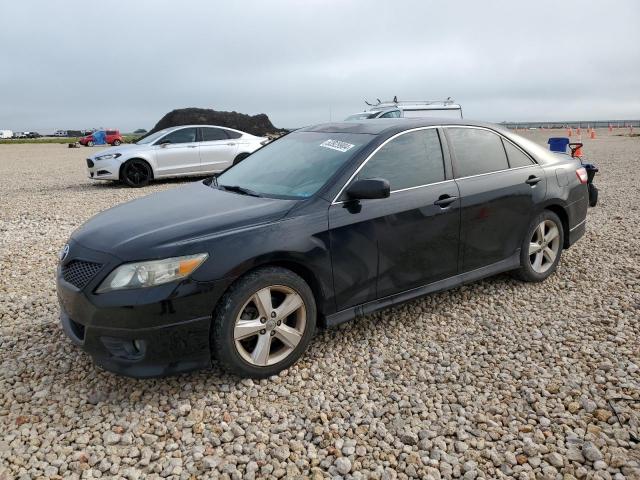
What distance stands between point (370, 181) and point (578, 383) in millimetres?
1779

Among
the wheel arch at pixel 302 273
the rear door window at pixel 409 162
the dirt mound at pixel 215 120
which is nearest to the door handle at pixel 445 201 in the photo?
the rear door window at pixel 409 162

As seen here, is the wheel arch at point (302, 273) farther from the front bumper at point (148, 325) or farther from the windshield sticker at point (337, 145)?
the windshield sticker at point (337, 145)

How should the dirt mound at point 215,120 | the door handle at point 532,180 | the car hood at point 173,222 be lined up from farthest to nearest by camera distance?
the dirt mound at point 215,120 < the door handle at point 532,180 < the car hood at point 173,222

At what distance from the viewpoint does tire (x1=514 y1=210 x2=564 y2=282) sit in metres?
4.53

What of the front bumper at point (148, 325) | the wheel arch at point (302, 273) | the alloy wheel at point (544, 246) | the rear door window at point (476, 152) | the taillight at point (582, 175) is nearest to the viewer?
the front bumper at point (148, 325)

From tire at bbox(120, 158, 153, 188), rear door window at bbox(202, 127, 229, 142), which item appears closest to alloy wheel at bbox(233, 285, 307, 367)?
tire at bbox(120, 158, 153, 188)

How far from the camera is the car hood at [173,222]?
2.91m

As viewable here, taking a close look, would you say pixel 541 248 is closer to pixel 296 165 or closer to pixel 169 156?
pixel 296 165

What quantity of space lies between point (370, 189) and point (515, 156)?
6.31 feet

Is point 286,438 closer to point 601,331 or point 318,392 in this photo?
point 318,392

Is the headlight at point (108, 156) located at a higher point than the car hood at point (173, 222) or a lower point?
higher

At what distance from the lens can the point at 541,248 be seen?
470 cm

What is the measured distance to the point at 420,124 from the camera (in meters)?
4.03

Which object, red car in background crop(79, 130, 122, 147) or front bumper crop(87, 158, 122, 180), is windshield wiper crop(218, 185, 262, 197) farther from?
red car in background crop(79, 130, 122, 147)
